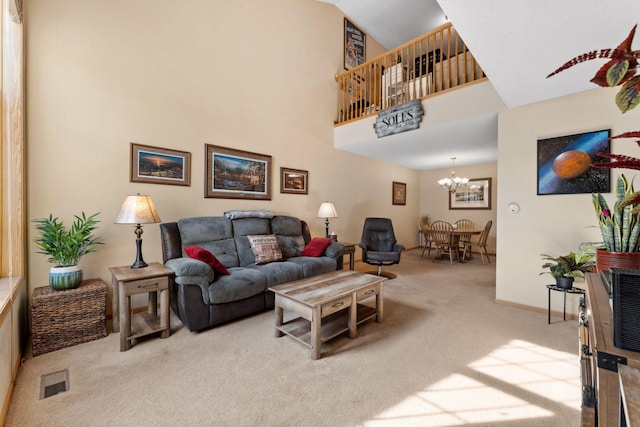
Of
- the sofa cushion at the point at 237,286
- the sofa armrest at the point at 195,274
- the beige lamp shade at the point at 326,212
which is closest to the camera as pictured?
the sofa armrest at the point at 195,274

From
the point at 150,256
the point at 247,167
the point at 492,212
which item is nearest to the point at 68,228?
the point at 150,256

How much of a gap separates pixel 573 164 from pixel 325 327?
9.49 ft

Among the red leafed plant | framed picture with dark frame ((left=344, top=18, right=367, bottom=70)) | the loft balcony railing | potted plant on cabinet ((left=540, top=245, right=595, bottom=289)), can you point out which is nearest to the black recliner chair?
the loft balcony railing

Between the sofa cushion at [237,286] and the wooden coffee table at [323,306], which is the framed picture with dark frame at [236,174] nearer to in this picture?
the sofa cushion at [237,286]

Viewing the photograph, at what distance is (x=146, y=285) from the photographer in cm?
227

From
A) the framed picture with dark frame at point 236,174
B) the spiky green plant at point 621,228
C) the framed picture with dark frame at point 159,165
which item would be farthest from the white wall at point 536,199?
the framed picture with dark frame at point 159,165

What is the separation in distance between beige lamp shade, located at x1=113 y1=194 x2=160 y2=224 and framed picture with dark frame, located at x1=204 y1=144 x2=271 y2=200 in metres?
1.03

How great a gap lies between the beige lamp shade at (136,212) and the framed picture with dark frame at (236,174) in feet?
3.38

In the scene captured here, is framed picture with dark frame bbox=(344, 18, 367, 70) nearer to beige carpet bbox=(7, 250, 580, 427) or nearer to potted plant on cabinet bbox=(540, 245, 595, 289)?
potted plant on cabinet bbox=(540, 245, 595, 289)

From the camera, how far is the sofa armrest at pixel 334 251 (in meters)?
3.67

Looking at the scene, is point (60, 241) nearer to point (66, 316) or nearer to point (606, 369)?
point (66, 316)

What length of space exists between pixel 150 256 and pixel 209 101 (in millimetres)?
2008

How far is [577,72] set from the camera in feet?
7.69

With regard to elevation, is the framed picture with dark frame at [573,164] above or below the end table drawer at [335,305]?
above
